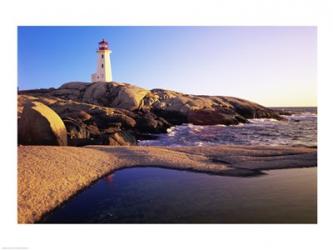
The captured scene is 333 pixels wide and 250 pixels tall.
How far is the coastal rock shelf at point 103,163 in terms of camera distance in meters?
7.16

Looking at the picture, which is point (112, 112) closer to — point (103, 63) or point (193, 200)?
point (103, 63)

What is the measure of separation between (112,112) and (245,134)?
5.38 m

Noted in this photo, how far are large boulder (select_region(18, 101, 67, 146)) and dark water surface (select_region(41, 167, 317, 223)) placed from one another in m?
2.55

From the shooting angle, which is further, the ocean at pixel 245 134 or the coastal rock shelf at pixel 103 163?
the ocean at pixel 245 134

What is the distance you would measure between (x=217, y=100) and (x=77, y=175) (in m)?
6.17

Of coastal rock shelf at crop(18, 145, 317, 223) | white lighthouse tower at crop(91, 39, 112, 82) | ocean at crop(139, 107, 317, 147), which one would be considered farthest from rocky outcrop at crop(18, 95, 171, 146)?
white lighthouse tower at crop(91, 39, 112, 82)

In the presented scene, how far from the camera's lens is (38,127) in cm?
975

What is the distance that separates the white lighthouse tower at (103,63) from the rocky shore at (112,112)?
125 centimetres

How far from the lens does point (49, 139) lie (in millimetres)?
9797

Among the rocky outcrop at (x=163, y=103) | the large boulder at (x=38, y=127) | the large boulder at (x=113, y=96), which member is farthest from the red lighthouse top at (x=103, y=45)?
the large boulder at (x=113, y=96)

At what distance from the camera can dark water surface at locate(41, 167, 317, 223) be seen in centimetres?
682

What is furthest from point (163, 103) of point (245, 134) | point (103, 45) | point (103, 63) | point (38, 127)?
point (38, 127)

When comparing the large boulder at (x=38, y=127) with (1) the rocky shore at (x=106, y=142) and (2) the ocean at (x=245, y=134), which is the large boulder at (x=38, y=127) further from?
(2) the ocean at (x=245, y=134)
